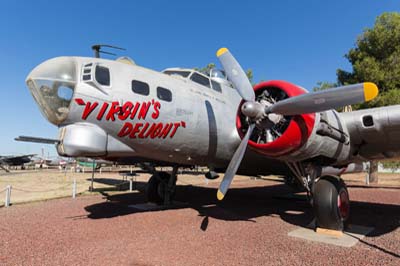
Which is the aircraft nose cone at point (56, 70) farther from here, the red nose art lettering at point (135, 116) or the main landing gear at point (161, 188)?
the main landing gear at point (161, 188)

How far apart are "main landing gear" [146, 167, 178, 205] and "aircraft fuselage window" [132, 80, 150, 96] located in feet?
15.7

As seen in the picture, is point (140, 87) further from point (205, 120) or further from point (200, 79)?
point (200, 79)

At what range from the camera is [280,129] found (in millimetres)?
7527

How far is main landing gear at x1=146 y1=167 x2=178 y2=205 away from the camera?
11.8 metres

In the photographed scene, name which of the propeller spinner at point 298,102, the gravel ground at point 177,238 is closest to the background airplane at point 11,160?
the gravel ground at point 177,238

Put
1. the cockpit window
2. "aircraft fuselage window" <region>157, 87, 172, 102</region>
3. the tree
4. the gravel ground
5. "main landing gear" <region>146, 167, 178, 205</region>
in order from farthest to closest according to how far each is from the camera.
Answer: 1. the tree
2. "main landing gear" <region>146, 167, 178, 205</region>
3. the cockpit window
4. "aircraft fuselage window" <region>157, 87, 172, 102</region>
5. the gravel ground

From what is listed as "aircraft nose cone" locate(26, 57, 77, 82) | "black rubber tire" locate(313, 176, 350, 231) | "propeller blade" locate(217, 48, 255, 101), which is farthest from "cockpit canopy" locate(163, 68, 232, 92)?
"black rubber tire" locate(313, 176, 350, 231)

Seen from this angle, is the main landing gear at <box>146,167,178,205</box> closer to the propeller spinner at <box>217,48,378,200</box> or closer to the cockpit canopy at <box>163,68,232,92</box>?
the cockpit canopy at <box>163,68,232,92</box>

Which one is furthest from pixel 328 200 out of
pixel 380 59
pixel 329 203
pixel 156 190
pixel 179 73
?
pixel 380 59

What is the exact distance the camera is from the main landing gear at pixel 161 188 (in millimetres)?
11812

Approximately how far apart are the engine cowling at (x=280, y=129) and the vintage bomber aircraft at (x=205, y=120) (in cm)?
2

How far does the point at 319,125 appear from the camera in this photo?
23.5 ft

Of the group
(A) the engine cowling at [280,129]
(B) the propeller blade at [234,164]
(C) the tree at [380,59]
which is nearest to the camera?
(A) the engine cowling at [280,129]

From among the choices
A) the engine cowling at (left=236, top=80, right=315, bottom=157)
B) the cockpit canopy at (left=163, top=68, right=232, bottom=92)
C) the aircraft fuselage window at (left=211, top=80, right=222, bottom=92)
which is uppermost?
the cockpit canopy at (left=163, top=68, right=232, bottom=92)
